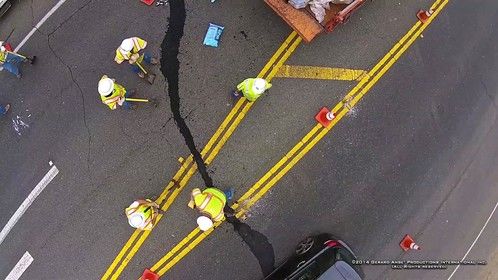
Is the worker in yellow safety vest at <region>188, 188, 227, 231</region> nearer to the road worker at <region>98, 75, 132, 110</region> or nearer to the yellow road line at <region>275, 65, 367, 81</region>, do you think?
the road worker at <region>98, 75, 132, 110</region>

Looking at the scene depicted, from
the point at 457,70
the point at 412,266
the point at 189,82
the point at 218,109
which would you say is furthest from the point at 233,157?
the point at 457,70

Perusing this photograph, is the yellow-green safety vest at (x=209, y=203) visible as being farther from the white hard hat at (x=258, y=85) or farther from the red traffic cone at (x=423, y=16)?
the red traffic cone at (x=423, y=16)

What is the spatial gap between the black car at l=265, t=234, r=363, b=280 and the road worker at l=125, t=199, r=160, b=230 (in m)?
2.83

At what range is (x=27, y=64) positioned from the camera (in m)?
10.9

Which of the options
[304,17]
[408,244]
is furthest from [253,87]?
[408,244]

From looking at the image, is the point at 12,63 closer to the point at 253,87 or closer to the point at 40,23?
the point at 40,23

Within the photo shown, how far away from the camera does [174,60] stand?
Answer: 426 inches

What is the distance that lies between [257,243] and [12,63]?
6577mm

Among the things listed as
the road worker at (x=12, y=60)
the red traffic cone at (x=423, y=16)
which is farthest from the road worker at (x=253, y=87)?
the road worker at (x=12, y=60)

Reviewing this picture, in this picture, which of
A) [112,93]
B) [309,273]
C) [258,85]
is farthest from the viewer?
[309,273]

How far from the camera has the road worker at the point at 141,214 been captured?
959 cm

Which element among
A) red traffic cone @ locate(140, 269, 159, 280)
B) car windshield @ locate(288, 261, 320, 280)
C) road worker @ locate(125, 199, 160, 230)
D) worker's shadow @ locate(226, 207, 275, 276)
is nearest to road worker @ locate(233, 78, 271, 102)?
worker's shadow @ locate(226, 207, 275, 276)

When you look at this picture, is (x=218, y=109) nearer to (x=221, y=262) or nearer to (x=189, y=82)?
(x=189, y=82)

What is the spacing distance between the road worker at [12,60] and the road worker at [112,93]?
224 cm
